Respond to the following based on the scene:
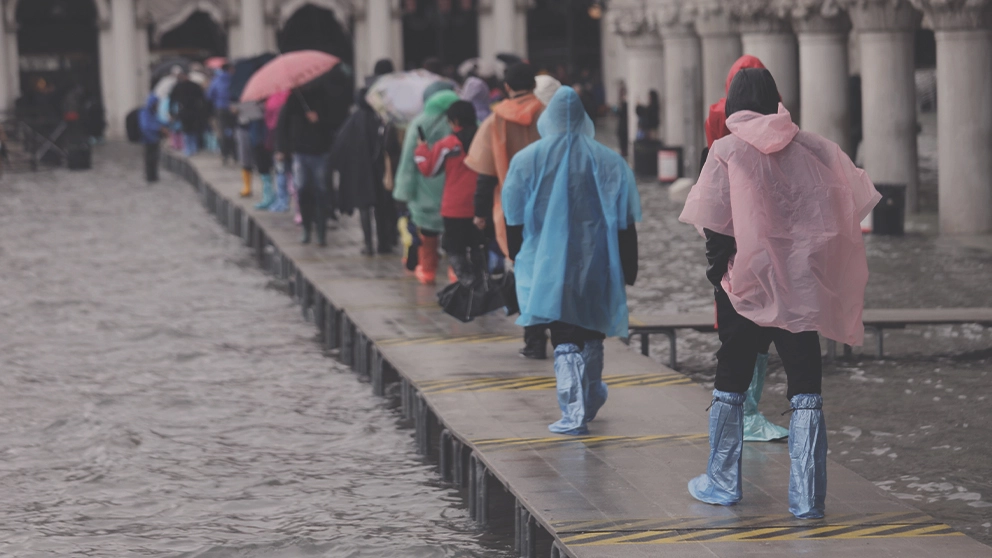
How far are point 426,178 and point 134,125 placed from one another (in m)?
31.6

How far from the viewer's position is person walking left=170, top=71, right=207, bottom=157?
3059cm

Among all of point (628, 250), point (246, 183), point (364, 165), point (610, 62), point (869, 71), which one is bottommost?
point (246, 183)

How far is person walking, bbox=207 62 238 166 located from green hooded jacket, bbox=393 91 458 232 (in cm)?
1487

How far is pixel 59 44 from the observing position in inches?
1929

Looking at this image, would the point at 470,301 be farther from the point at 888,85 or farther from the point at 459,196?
the point at 888,85

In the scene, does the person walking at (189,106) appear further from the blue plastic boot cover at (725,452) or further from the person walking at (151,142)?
the blue plastic boot cover at (725,452)

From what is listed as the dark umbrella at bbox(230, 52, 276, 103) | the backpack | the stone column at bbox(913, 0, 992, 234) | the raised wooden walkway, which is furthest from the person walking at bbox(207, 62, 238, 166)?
the raised wooden walkway

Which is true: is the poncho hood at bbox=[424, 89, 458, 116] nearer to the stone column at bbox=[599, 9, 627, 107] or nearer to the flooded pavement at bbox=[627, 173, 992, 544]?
the flooded pavement at bbox=[627, 173, 992, 544]

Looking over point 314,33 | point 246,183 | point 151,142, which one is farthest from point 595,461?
point 314,33

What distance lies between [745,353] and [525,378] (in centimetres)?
292

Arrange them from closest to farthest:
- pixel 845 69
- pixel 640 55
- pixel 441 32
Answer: pixel 845 69 → pixel 640 55 → pixel 441 32

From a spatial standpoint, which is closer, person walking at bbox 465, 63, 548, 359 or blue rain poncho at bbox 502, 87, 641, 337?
blue rain poncho at bbox 502, 87, 641, 337

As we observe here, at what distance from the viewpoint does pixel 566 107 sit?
8.17 metres

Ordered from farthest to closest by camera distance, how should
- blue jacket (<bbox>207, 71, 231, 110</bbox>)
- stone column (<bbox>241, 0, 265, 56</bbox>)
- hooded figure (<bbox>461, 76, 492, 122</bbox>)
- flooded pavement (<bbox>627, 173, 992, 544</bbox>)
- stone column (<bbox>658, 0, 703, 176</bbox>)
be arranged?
1. stone column (<bbox>241, 0, 265, 56</bbox>)
2. blue jacket (<bbox>207, 71, 231, 110</bbox>)
3. stone column (<bbox>658, 0, 703, 176</bbox>)
4. hooded figure (<bbox>461, 76, 492, 122</bbox>)
5. flooded pavement (<bbox>627, 173, 992, 544</bbox>)
